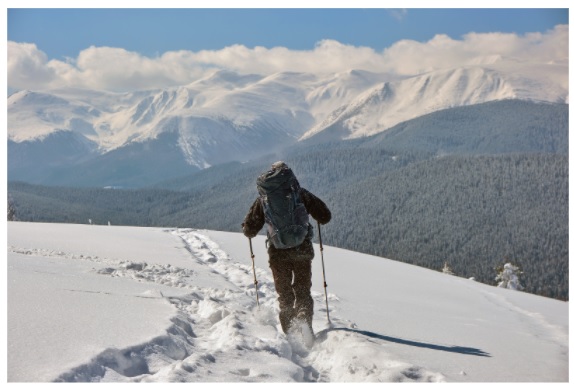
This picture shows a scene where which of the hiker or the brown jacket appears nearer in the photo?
the hiker

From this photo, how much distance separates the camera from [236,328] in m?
8.19

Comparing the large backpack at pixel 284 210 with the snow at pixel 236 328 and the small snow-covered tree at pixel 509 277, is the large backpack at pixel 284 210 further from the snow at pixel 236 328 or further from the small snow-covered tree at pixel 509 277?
the small snow-covered tree at pixel 509 277

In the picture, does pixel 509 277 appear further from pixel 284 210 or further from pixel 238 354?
pixel 238 354

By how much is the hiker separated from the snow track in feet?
1.56

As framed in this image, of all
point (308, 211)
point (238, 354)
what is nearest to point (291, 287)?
point (308, 211)

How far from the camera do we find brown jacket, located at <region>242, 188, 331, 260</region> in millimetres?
9273

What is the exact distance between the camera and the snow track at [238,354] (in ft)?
20.0

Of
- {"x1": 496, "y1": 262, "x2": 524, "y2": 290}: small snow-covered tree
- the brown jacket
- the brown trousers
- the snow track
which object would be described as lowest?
{"x1": 496, "y1": 262, "x2": 524, "y2": 290}: small snow-covered tree

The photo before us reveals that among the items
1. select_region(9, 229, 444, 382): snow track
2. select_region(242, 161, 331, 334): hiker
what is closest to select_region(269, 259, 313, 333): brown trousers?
select_region(242, 161, 331, 334): hiker

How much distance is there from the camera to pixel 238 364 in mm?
6574

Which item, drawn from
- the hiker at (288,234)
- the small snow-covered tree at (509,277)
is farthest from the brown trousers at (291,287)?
the small snow-covered tree at (509,277)

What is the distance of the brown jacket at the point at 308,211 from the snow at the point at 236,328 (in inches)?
42.9

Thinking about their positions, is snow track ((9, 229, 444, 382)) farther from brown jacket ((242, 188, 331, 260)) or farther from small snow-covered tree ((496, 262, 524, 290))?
small snow-covered tree ((496, 262, 524, 290))
